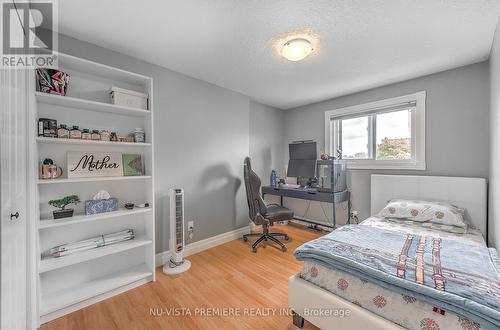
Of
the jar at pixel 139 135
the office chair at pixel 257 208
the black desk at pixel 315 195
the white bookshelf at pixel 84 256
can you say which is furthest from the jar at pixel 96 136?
the black desk at pixel 315 195

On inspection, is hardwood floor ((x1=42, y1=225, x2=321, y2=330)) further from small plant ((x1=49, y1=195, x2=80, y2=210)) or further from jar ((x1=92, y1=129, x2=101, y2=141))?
jar ((x1=92, y1=129, x2=101, y2=141))

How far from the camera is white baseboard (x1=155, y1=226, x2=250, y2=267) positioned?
2.33 m

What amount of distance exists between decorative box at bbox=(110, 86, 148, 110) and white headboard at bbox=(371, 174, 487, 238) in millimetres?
3132

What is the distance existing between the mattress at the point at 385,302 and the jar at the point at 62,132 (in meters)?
2.21

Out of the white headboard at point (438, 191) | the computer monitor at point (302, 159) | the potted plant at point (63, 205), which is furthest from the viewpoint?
the computer monitor at point (302, 159)

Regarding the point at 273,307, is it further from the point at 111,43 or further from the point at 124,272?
the point at 111,43

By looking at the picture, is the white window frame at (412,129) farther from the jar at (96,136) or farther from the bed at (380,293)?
the jar at (96,136)

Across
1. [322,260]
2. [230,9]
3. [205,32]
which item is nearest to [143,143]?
[205,32]

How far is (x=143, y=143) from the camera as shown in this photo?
1981mm

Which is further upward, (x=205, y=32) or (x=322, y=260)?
(x=205, y=32)

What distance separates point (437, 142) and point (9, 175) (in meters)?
3.91

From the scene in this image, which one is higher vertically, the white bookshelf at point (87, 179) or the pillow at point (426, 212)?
the white bookshelf at point (87, 179)

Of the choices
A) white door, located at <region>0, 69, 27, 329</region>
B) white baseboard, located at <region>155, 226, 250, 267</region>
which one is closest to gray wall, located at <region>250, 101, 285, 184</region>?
white baseboard, located at <region>155, 226, 250, 267</region>

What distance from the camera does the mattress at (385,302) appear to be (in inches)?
38.4
